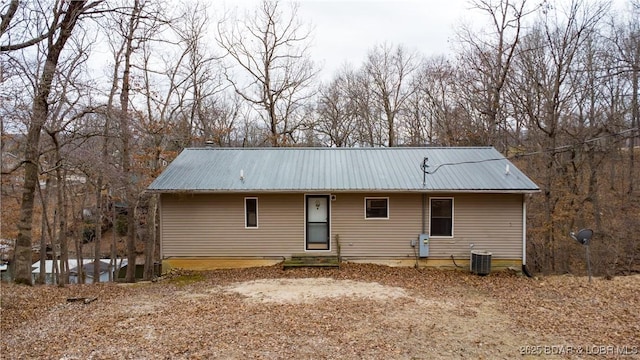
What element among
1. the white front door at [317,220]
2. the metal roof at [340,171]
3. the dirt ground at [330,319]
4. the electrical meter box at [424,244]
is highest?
the metal roof at [340,171]

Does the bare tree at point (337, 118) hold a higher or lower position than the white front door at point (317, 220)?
higher

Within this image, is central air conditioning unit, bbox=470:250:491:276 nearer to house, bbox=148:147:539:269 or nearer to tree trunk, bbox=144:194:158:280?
house, bbox=148:147:539:269

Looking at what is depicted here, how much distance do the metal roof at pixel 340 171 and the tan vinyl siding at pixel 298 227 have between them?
1.34ft

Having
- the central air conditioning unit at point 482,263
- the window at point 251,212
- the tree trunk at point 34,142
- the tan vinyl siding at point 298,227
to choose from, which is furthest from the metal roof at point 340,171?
the tree trunk at point 34,142

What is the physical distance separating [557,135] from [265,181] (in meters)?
13.1

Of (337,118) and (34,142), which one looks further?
(337,118)

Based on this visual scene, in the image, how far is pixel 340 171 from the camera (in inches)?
449

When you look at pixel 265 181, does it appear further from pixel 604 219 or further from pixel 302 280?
pixel 604 219

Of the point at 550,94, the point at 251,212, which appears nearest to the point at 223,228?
Result: the point at 251,212

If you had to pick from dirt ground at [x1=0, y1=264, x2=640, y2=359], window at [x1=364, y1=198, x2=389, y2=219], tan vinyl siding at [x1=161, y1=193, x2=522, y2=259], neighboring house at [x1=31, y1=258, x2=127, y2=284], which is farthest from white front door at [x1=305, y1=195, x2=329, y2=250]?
neighboring house at [x1=31, y1=258, x2=127, y2=284]

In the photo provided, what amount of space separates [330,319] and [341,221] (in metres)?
4.48

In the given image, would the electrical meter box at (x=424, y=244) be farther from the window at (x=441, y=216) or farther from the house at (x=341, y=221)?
the window at (x=441, y=216)

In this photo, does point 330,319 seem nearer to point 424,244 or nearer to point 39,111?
point 424,244

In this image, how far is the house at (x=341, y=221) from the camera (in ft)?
34.7
